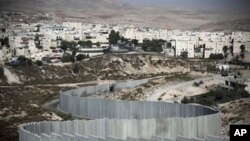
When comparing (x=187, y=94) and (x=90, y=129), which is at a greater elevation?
(x=90, y=129)

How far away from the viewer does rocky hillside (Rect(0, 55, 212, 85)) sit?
64062 millimetres

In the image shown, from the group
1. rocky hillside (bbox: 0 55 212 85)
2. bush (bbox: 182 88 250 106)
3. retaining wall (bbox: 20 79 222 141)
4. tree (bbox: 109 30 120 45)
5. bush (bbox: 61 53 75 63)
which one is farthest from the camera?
tree (bbox: 109 30 120 45)

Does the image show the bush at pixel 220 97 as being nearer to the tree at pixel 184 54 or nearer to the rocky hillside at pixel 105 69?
the rocky hillside at pixel 105 69

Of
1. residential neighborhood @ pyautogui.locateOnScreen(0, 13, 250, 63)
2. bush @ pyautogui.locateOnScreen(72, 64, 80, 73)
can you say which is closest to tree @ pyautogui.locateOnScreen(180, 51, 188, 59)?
residential neighborhood @ pyautogui.locateOnScreen(0, 13, 250, 63)

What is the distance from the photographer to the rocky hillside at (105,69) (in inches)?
2522

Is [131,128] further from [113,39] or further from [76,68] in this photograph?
[113,39]

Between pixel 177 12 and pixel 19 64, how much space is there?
438 feet

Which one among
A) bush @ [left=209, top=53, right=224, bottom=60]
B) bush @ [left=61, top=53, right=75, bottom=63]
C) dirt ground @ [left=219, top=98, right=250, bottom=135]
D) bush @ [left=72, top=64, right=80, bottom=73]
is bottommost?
bush @ [left=209, top=53, right=224, bottom=60]

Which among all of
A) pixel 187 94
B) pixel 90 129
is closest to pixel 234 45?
pixel 187 94

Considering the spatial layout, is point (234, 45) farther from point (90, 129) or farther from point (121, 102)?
point (90, 129)

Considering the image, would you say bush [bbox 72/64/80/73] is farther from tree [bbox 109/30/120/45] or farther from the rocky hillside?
tree [bbox 109/30/120/45]

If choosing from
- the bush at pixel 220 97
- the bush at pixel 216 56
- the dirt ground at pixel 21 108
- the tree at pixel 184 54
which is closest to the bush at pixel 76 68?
the dirt ground at pixel 21 108

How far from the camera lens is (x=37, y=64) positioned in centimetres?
6988

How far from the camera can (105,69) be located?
70.8 m
